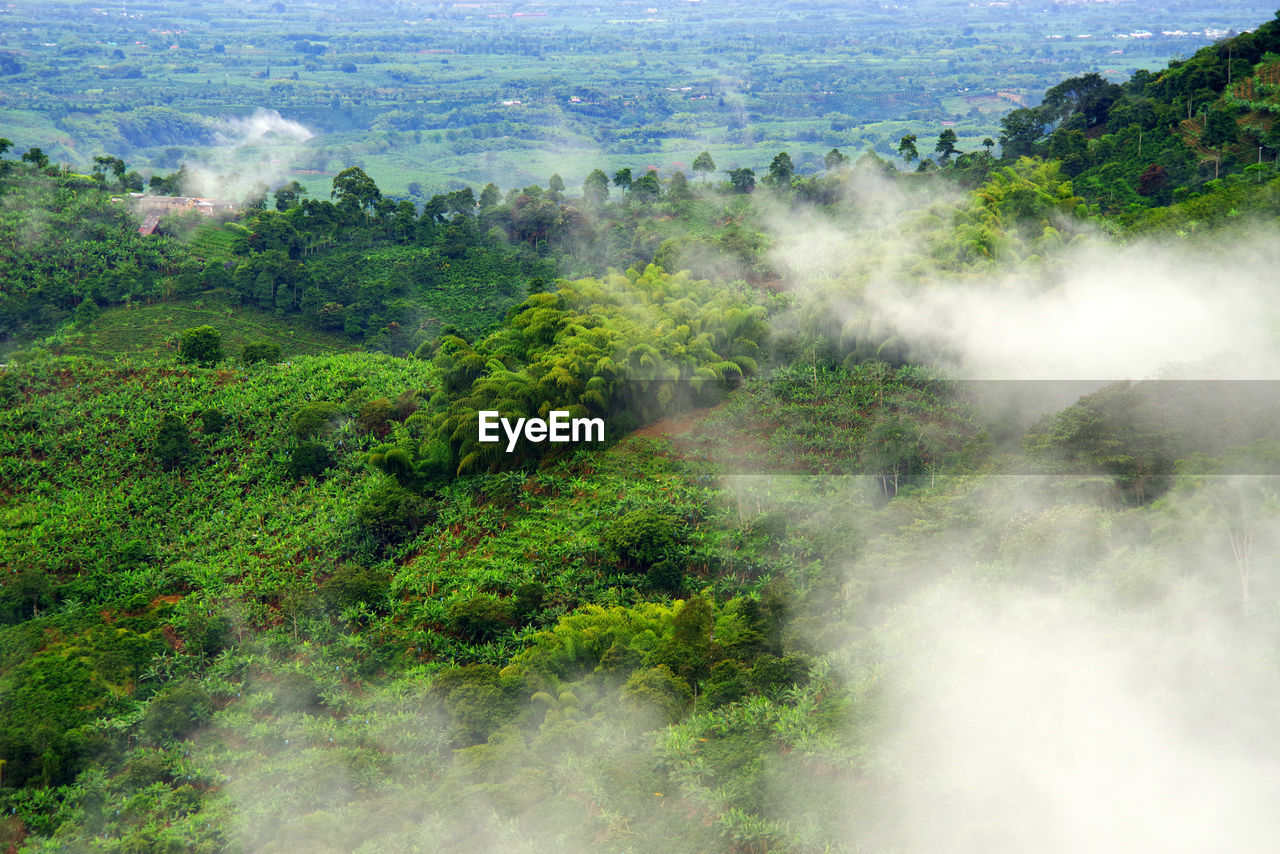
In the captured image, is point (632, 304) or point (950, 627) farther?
point (632, 304)

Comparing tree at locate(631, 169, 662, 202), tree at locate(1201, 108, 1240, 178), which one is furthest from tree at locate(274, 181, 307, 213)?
tree at locate(1201, 108, 1240, 178)

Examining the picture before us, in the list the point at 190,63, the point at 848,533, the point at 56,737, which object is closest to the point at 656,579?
the point at 848,533

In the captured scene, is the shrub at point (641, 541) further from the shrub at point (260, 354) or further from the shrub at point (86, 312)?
the shrub at point (86, 312)

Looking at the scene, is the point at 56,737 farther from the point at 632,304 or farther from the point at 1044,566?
the point at 632,304

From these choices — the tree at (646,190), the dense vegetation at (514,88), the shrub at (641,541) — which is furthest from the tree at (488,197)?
the shrub at (641,541)

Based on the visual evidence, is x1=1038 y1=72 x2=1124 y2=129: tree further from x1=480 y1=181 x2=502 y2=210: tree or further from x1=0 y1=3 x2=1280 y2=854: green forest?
x1=480 y1=181 x2=502 y2=210: tree

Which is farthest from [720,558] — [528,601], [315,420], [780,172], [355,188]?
[355,188]

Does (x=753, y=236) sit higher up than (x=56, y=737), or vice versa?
(x=753, y=236)
